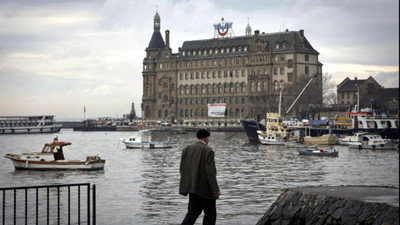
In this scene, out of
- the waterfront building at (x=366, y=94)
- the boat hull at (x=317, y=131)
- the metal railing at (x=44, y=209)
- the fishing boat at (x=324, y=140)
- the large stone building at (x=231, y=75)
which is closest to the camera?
the metal railing at (x=44, y=209)

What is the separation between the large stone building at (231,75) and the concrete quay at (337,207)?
137882 millimetres

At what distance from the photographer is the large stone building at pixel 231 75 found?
171 m

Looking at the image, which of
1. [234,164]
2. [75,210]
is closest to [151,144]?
[234,164]

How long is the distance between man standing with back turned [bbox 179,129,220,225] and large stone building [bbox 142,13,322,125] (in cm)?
13796

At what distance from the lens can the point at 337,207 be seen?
13273 millimetres

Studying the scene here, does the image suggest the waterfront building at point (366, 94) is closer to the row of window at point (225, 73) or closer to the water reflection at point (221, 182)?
the row of window at point (225, 73)

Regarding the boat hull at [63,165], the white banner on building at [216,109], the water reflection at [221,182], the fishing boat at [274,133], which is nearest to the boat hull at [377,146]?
the fishing boat at [274,133]

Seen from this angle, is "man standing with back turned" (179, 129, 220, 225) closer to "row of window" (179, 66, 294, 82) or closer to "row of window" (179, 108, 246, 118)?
"row of window" (179, 66, 294, 82)

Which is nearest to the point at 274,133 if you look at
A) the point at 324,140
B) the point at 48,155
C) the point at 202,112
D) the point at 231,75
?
the point at 324,140

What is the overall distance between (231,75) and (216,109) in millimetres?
10154

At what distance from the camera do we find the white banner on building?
185250 mm

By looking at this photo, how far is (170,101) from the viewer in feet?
644

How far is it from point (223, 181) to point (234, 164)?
16.8 meters

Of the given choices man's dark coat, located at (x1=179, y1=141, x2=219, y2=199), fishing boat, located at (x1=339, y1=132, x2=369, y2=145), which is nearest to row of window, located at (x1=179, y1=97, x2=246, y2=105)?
fishing boat, located at (x1=339, y1=132, x2=369, y2=145)
